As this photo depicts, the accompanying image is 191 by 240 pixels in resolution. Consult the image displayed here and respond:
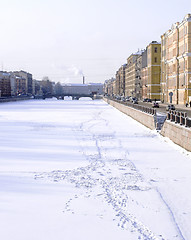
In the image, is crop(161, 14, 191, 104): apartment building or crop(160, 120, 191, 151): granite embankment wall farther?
crop(161, 14, 191, 104): apartment building

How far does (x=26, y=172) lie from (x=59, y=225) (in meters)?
6.74

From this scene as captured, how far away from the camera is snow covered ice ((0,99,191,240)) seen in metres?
10.2

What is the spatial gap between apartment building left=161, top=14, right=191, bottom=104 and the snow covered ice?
126ft

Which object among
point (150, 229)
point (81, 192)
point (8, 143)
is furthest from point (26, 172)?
point (8, 143)

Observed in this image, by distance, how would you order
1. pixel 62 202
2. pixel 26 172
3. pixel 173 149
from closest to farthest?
1. pixel 62 202
2. pixel 26 172
3. pixel 173 149

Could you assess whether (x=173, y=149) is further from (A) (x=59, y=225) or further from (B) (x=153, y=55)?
(B) (x=153, y=55)

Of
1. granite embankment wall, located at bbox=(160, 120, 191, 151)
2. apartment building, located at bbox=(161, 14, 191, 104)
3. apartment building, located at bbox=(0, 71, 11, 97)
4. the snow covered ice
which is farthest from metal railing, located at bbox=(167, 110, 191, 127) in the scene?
apartment building, located at bbox=(0, 71, 11, 97)

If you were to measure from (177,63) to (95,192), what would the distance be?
62.5m

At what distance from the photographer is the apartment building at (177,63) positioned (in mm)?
64438

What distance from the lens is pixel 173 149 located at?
2308 cm

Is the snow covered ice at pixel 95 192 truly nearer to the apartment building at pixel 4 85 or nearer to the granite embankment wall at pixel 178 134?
the granite embankment wall at pixel 178 134

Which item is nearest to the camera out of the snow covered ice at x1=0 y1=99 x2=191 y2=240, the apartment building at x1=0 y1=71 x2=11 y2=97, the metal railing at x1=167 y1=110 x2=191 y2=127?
the snow covered ice at x1=0 y1=99 x2=191 y2=240

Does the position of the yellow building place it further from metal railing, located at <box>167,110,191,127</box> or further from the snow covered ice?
the snow covered ice

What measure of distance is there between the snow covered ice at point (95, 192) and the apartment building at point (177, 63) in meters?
38.4
